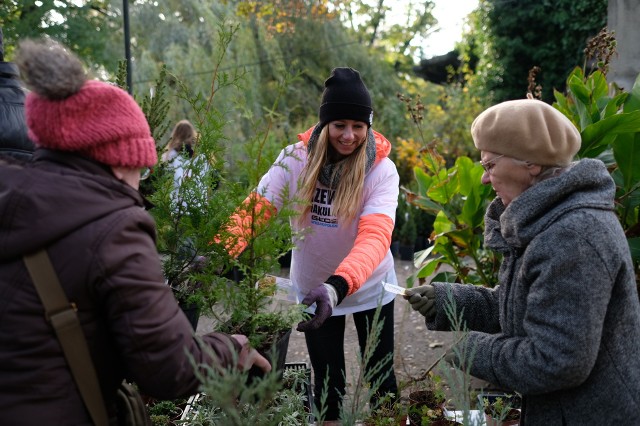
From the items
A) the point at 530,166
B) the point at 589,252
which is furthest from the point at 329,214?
the point at 589,252

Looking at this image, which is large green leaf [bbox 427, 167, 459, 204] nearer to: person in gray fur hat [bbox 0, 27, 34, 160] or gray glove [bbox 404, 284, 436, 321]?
→ gray glove [bbox 404, 284, 436, 321]

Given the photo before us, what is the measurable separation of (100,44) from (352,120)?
1146 centimetres

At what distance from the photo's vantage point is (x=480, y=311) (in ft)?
7.20

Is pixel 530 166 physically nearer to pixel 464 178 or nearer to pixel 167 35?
pixel 464 178

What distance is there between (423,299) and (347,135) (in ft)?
2.86

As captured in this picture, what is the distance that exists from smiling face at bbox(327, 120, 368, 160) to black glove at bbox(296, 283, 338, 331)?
85 cm

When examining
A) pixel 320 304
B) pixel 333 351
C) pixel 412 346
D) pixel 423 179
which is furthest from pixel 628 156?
pixel 412 346

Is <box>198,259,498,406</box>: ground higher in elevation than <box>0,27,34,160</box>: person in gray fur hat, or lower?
lower

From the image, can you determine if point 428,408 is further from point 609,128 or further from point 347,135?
point 609,128

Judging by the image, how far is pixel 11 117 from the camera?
245 cm

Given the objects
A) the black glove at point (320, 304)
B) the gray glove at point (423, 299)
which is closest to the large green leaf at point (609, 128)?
the gray glove at point (423, 299)

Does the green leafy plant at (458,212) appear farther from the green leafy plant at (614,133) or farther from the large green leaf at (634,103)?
the large green leaf at (634,103)

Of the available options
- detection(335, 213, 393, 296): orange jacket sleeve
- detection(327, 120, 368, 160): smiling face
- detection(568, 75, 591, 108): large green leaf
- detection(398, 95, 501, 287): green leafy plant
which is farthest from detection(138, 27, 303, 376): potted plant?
detection(568, 75, 591, 108): large green leaf

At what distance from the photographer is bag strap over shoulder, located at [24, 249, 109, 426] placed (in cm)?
134
